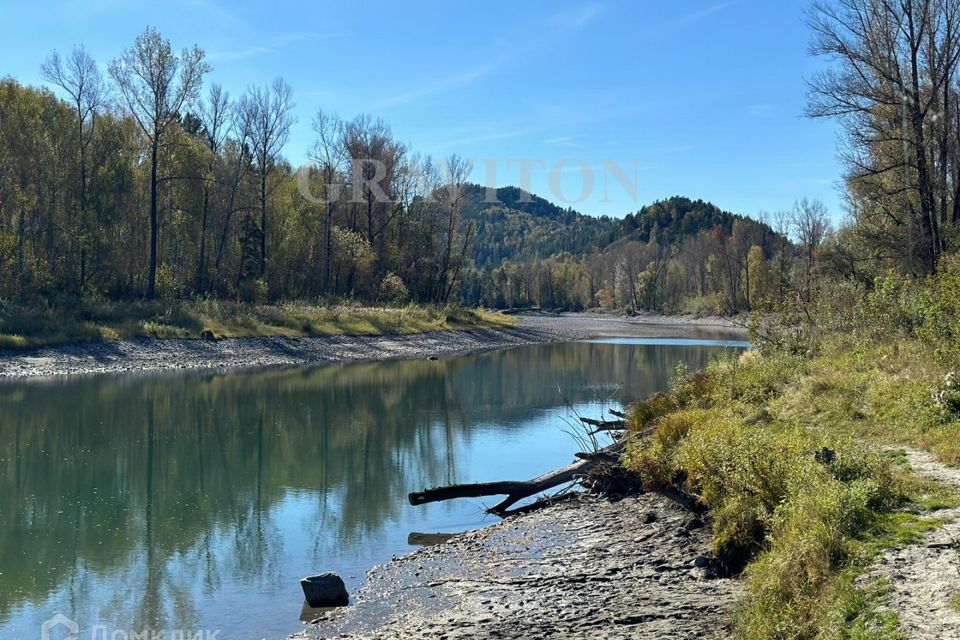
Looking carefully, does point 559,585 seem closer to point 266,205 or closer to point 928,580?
point 928,580

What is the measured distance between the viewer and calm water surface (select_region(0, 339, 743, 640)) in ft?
29.1

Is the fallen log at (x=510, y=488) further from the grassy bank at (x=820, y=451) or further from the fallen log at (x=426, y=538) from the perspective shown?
the grassy bank at (x=820, y=451)

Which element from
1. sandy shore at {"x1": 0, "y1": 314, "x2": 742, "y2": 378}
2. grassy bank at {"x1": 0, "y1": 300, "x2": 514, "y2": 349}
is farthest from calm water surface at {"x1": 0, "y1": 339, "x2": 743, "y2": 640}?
grassy bank at {"x1": 0, "y1": 300, "x2": 514, "y2": 349}

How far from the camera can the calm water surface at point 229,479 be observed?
887 centimetres

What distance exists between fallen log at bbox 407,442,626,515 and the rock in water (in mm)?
3323

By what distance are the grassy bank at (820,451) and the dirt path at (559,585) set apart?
0.43m

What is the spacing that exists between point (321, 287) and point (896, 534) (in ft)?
180

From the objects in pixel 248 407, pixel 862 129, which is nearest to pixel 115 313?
pixel 248 407

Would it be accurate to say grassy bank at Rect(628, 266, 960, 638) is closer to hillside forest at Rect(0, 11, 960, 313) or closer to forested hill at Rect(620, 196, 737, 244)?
hillside forest at Rect(0, 11, 960, 313)

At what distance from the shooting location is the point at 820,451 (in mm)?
8234

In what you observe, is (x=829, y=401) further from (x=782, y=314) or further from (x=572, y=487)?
(x=782, y=314)

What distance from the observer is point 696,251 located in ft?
398

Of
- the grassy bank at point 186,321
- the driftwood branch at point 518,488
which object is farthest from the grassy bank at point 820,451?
the grassy bank at point 186,321

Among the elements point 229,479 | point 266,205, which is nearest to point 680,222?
point 266,205
